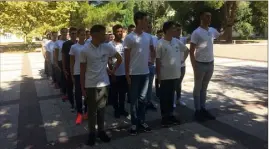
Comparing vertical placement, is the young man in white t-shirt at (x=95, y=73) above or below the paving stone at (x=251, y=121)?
above

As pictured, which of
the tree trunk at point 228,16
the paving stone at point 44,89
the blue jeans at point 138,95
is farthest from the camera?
the tree trunk at point 228,16

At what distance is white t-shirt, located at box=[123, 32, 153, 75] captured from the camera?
4.12 metres

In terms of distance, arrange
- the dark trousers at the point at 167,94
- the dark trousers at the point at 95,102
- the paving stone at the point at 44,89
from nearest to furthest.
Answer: the dark trousers at the point at 95,102 < the dark trousers at the point at 167,94 < the paving stone at the point at 44,89

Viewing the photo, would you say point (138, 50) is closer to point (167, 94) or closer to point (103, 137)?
point (167, 94)

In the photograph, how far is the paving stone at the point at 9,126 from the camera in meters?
4.23

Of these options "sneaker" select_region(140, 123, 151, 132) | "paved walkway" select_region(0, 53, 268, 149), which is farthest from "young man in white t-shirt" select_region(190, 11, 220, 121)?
"sneaker" select_region(140, 123, 151, 132)

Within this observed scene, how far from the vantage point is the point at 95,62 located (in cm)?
378

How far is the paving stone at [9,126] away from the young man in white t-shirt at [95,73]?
131cm

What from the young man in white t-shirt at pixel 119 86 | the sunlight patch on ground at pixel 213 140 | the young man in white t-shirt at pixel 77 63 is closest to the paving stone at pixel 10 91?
the young man in white t-shirt at pixel 77 63

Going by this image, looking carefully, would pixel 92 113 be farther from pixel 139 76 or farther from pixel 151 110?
pixel 151 110

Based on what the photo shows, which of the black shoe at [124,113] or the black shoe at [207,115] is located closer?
the black shoe at [207,115]

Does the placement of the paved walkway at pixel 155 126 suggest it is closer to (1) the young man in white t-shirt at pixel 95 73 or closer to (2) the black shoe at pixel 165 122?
(2) the black shoe at pixel 165 122

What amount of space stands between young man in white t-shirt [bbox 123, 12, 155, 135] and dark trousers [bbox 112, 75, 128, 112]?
93 centimetres

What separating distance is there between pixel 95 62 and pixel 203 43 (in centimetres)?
195
